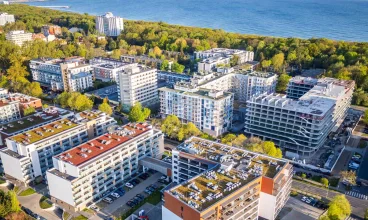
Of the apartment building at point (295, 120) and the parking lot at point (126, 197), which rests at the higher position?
the apartment building at point (295, 120)

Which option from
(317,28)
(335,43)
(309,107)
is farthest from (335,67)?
(317,28)

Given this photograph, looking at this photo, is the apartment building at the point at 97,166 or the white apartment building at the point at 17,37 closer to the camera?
the apartment building at the point at 97,166

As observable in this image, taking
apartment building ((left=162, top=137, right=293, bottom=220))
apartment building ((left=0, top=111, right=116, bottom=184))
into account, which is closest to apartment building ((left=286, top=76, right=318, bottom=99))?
apartment building ((left=162, top=137, right=293, bottom=220))

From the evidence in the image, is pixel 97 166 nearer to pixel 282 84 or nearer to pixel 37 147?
pixel 37 147

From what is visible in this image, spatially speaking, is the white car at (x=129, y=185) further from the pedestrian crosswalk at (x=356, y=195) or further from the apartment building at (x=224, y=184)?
the pedestrian crosswalk at (x=356, y=195)

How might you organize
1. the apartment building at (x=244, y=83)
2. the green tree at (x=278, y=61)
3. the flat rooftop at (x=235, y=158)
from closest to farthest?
1. the flat rooftop at (x=235, y=158)
2. the apartment building at (x=244, y=83)
3. the green tree at (x=278, y=61)

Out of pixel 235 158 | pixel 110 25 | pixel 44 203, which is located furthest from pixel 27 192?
pixel 110 25

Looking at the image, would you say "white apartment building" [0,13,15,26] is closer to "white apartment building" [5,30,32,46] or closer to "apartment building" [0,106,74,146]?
"white apartment building" [5,30,32,46]

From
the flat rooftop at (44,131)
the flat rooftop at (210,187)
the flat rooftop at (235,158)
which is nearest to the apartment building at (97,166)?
the flat rooftop at (44,131)
